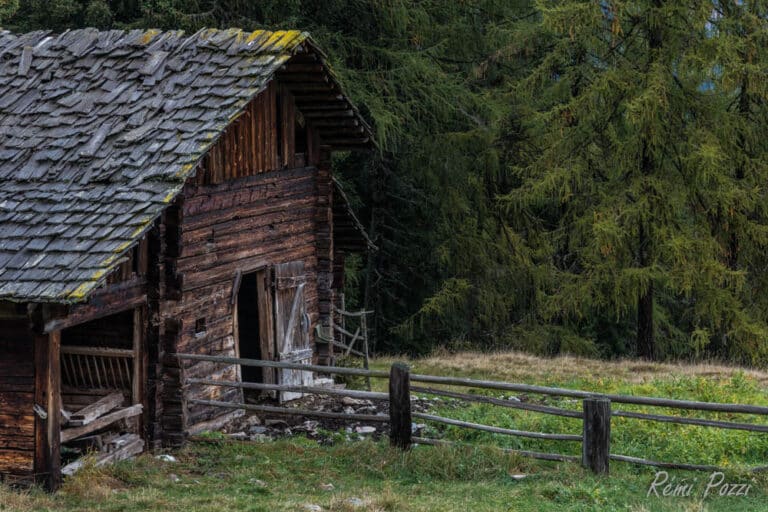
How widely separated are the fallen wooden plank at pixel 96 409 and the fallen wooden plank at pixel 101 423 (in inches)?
2.5

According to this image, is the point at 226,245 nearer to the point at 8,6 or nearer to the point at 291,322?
the point at 291,322

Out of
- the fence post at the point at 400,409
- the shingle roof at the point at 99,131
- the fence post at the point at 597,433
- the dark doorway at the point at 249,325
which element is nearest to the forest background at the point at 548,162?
the dark doorway at the point at 249,325

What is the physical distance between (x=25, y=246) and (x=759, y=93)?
17575 millimetres

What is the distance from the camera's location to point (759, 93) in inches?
966

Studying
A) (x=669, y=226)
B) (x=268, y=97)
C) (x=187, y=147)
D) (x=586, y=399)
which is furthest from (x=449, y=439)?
(x=669, y=226)

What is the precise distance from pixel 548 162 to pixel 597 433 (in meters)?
14.8

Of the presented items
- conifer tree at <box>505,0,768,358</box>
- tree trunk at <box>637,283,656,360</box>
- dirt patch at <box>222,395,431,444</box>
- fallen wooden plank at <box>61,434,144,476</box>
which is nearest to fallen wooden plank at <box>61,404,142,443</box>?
fallen wooden plank at <box>61,434,144,476</box>

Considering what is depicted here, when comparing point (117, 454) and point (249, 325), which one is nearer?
point (117, 454)

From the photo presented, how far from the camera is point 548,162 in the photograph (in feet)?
86.4

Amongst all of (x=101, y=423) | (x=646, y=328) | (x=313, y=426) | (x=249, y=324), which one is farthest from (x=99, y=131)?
(x=646, y=328)

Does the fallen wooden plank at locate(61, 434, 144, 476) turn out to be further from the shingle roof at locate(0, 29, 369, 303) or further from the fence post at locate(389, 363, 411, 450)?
the fence post at locate(389, 363, 411, 450)

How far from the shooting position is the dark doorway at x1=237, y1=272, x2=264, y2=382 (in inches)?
740
